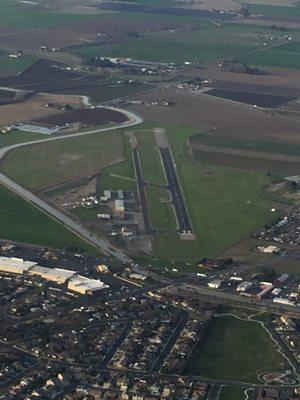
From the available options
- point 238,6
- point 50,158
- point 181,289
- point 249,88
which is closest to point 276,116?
point 249,88

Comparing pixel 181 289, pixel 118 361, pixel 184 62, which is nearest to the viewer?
Answer: pixel 118 361

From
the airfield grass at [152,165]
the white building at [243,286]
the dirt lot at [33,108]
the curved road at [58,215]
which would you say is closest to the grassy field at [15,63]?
the dirt lot at [33,108]

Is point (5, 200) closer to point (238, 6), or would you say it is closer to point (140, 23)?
point (140, 23)

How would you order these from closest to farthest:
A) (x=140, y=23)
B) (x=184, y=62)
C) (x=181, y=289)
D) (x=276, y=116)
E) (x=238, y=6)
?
1. (x=181, y=289)
2. (x=276, y=116)
3. (x=184, y=62)
4. (x=140, y=23)
5. (x=238, y=6)

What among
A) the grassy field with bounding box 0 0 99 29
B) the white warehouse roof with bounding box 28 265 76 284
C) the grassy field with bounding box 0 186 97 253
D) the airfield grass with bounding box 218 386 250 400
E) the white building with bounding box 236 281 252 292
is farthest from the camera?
the grassy field with bounding box 0 0 99 29

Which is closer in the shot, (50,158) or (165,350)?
(165,350)

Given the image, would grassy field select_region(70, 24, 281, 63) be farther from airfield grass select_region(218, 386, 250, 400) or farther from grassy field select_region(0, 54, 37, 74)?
airfield grass select_region(218, 386, 250, 400)

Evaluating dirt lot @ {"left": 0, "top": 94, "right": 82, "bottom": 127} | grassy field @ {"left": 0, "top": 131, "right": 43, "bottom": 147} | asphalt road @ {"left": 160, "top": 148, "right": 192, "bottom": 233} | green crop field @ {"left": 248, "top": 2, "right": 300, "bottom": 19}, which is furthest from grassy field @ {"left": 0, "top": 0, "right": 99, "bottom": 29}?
asphalt road @ {"left": 160, "top": 148, "right": 192, "bottom": 233}

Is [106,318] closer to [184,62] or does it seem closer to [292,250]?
[292,250]
